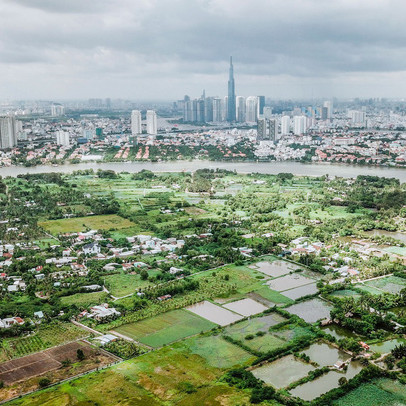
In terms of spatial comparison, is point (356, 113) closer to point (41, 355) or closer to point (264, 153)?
point (264, 153)

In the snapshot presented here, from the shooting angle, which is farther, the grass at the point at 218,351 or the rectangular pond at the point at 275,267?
the rectangular pond at the point at 275,267

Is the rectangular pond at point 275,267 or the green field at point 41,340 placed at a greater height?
the rectangular pond at point 275,267

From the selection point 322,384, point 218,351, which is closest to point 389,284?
point 322,384

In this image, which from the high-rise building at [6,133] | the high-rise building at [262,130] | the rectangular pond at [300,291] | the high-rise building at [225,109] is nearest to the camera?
the rectangular pond at [300,291]

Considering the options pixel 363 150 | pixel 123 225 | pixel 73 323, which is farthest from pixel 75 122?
pixel 73 323

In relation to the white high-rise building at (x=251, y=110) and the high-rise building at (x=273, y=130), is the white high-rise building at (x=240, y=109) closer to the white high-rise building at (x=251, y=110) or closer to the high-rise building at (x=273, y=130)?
the white high-rise building at (x=251, y=110)

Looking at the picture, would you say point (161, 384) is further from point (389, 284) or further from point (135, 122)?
point (135, 122)

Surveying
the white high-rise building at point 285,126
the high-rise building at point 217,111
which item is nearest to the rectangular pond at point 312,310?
A: the white high-rise building at point 285,126

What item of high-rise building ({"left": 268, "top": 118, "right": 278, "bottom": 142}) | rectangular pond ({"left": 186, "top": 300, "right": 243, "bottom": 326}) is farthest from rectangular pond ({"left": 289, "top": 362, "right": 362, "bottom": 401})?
high-rise building ({"left": 268, "top": 118, "right": 278, "bottom": 142})
